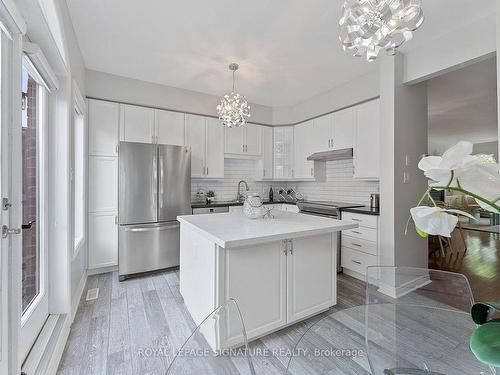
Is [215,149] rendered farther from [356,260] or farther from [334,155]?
[356,260]

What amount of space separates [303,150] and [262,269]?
302 cm

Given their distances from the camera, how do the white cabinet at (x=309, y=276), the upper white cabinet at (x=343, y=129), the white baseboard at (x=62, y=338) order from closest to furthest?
the white baseboard at (x=62, y=338), the white cabinet at (x=309, y=276), the upper white cabinet at (x=343, y=129)

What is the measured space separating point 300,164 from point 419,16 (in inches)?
129

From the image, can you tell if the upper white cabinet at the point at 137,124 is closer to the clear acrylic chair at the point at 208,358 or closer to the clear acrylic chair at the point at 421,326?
→ the clear acrylic chair at the point at 208,358

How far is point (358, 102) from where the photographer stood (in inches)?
135

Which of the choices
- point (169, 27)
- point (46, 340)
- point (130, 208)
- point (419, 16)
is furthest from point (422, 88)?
point (46, 340)

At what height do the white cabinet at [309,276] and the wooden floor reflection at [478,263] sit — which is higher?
the white cabinet at [309,276]

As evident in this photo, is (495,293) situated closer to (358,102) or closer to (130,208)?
(358,102)

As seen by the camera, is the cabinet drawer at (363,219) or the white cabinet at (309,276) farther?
the cabinet drawer at (363,219)

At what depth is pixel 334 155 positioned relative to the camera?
3.74 metres

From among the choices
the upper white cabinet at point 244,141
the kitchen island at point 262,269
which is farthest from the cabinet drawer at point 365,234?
the upper white cabinet at point 244,141

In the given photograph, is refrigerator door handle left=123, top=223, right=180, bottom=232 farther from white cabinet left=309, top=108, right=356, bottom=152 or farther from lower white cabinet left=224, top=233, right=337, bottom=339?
white cabinet left=309, top=108, right=356, bottom=152

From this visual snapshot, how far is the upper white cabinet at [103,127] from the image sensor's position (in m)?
3.20

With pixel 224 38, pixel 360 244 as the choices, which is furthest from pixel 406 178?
pixel 224 38
